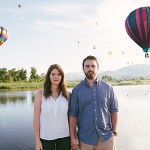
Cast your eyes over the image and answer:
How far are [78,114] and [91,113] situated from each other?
0.70 feet

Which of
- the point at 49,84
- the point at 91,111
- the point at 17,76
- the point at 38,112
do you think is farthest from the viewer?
the point at 17,76

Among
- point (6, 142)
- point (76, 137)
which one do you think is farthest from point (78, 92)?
point (6, 142)

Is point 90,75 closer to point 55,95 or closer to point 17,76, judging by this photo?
point 55,95

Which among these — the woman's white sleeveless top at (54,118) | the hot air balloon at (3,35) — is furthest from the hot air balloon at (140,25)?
the hot air balloon at (3,35)

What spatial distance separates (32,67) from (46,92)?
88.9 m

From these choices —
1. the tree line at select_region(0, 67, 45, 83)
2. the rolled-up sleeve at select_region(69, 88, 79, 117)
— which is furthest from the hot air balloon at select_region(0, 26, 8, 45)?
the tree line at select_region(0, 67, 45, 83)

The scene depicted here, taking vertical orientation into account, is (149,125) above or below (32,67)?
below

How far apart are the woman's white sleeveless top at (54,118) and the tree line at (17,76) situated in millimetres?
80663

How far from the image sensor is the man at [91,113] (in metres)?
4.43

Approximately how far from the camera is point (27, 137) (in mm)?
14312

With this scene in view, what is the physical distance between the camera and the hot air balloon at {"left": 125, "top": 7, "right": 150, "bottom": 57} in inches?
712

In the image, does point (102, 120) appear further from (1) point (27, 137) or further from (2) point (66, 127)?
(1) point (27, 137)

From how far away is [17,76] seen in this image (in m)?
88.8

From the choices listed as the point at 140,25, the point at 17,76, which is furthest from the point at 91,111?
the point at 17,76
